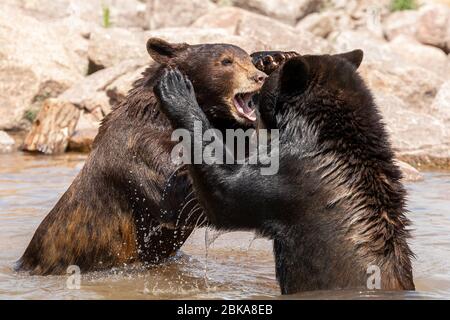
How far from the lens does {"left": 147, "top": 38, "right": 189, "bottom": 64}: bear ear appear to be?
7541 millimetres

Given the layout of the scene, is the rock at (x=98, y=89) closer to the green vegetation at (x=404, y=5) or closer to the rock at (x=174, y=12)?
the rock at (x=174, y=12)

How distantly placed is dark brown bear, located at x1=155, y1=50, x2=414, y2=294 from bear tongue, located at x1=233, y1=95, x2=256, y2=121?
82.8 inches

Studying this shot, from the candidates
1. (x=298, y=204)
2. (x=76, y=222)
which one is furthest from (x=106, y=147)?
(x=298, y=204)

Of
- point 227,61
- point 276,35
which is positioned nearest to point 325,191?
point 227,61

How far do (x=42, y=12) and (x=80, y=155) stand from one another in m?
9.58

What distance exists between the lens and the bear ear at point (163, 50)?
7541mm

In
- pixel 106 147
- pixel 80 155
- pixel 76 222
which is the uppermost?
pixel 106 147

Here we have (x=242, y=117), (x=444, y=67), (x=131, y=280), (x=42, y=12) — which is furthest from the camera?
(x=42, y=12)

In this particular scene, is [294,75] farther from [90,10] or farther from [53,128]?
[90,10]

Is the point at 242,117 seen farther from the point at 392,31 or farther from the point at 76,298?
the point at 392,31

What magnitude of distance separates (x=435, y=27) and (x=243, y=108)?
16.6 metres

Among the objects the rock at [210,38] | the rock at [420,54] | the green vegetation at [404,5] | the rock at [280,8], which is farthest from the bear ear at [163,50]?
the green vegetation at [404,5]

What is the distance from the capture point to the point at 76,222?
7.02 m

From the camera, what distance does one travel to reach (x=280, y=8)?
2464 cm
